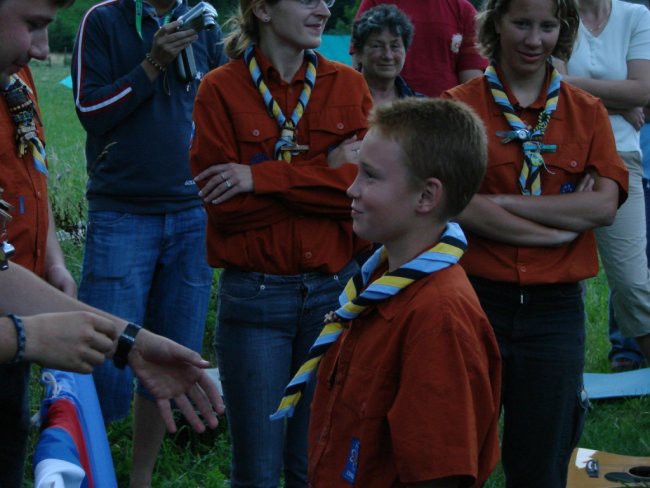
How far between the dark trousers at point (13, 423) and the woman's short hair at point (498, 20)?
6.85 ft

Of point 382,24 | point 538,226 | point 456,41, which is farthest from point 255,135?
point 456,41

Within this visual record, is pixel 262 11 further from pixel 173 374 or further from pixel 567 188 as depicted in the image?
pixel 173 374

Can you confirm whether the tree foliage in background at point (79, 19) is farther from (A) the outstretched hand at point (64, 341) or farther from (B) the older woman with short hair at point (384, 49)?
(A) the outstretched hand at point (64, 341)

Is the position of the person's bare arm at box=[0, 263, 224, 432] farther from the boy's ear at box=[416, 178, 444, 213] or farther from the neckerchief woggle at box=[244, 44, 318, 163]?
the neckerchief woggle at box=[244, 44, 318, 163]

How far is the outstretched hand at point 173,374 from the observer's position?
2824 millimetres

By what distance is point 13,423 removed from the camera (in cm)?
308

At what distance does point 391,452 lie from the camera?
2551 millimetres

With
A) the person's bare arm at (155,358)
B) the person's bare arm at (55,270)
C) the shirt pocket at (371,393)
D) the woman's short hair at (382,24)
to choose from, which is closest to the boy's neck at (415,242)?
the shirt pocket at (371,393)

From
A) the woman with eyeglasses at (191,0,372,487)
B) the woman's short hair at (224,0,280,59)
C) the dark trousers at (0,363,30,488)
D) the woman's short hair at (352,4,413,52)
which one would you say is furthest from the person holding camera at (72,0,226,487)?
the dark trousers at (0,363,30,488)

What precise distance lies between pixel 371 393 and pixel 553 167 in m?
1.42

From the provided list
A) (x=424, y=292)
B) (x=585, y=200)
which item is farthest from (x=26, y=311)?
(x=585, y=200)

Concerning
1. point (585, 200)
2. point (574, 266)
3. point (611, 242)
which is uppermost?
point (585, 200)

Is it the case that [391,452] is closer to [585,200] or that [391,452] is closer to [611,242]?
[585,200]

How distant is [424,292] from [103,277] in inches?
89.4
